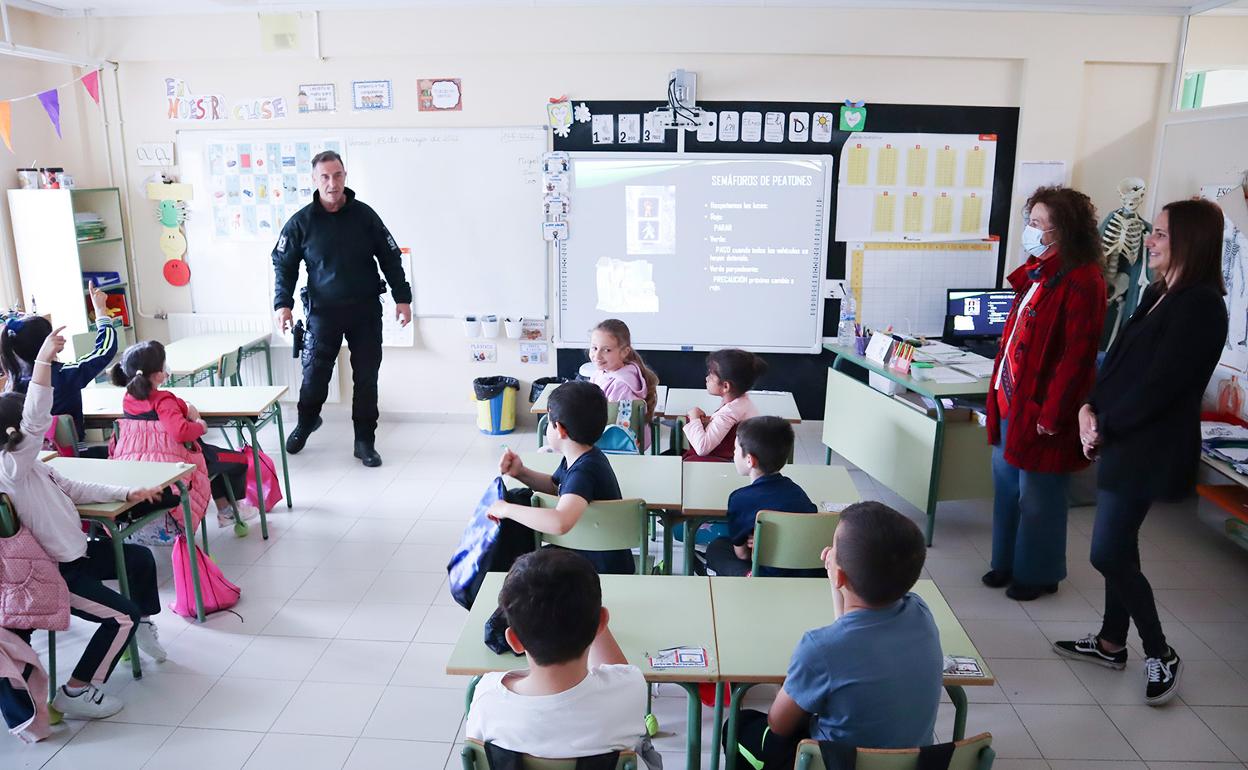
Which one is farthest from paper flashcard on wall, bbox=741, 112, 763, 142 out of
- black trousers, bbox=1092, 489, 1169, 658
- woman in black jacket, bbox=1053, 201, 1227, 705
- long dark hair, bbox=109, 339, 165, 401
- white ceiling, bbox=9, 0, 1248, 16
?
long dark hair, bbox=109, 339, 165, 401

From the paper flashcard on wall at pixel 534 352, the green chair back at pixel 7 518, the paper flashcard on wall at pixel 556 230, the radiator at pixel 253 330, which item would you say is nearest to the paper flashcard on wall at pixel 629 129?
the paper flashcard on wall at pixel 556 230

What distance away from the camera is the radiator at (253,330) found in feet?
20.2

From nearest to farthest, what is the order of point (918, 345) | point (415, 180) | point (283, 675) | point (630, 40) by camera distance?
point (283, 675) → point (918, 345) → point (630, 40) → point (415, 180)

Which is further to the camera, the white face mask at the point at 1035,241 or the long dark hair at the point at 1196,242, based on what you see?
the white face mask at the point at 1035,241

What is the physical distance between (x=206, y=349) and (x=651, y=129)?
324 cm

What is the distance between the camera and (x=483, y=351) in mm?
6141

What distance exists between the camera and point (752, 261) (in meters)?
5.82

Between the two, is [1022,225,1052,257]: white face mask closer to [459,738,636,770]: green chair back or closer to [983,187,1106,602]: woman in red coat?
[983,187,1106,602]: woman in red coat

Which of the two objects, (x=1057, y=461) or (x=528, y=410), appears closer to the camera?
(x=1057, y=461)

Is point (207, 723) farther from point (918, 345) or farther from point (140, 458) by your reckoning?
point (918, 345)

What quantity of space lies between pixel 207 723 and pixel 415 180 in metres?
3.92

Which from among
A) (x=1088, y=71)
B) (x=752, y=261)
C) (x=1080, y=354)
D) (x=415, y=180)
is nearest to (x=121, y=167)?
(x=415, y=180)

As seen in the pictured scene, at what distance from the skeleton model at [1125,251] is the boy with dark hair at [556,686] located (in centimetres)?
472

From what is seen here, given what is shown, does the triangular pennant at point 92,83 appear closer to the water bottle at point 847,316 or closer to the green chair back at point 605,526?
the green chair back at point 605,526
